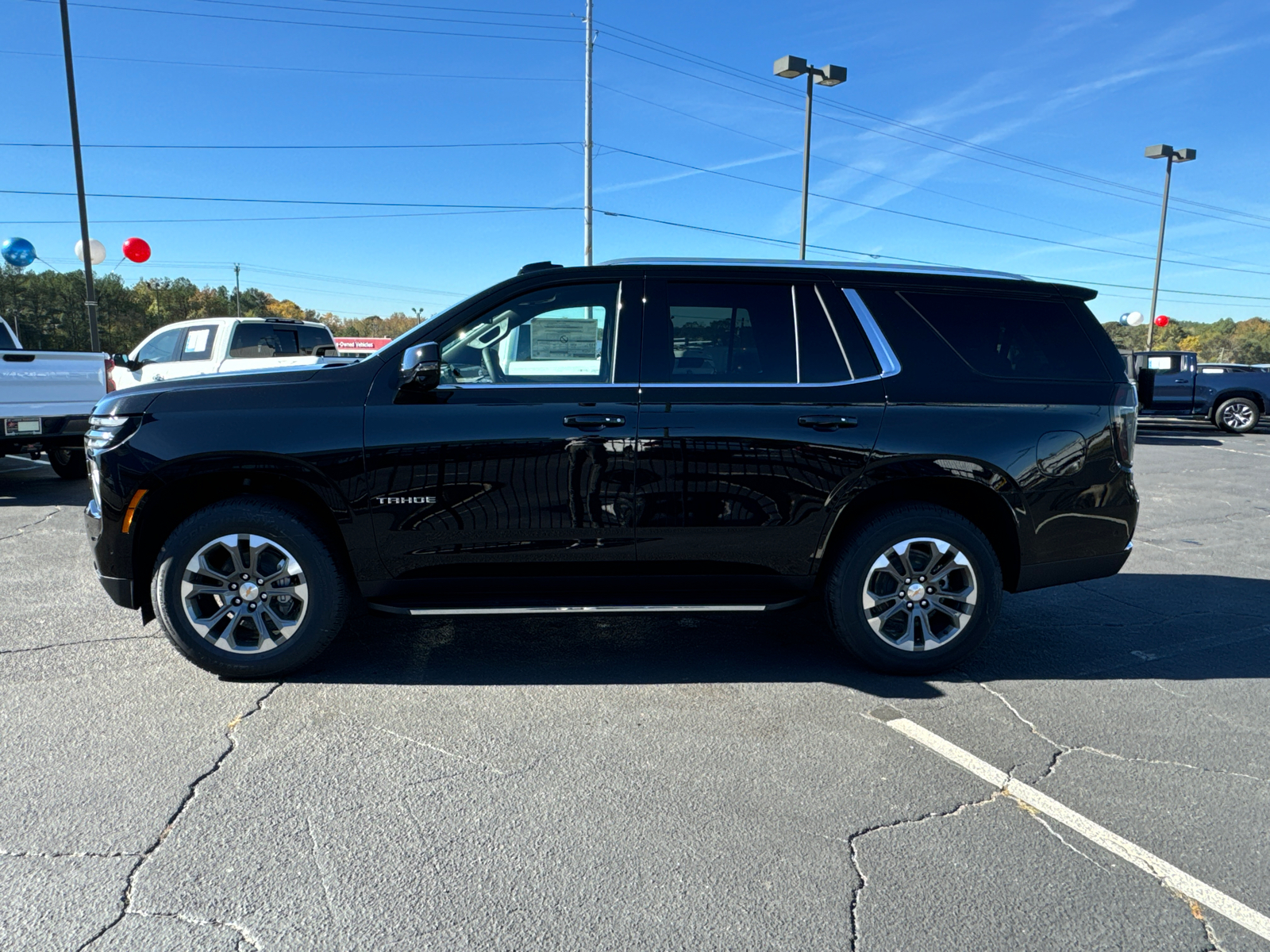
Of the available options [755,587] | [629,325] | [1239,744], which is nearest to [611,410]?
[629,325]

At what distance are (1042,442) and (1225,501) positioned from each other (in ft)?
23.9

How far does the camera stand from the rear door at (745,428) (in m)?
3.76

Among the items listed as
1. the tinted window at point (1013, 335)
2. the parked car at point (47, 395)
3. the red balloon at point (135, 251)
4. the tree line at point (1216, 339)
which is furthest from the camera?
the tree line at point (1216, 339)

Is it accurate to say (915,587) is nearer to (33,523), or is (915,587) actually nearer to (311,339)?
(33,523)

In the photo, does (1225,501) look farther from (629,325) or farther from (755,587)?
(629,325)

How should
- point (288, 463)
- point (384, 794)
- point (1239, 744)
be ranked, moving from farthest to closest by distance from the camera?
point (288, 463) → point (1239, 744) → point (384, 794)

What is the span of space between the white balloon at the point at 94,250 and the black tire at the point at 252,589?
17723mm

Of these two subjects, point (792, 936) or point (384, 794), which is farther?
point (384, 794)

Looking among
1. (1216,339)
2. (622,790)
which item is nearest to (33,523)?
(622,790)

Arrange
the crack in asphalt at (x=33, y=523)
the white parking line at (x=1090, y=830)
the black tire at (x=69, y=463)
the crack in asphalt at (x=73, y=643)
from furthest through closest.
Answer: the black tire at (x=69, y=463) → the crack in asphalt at (x=33, y=523) → the crack in asphalt at (x=73, y=643) → the white parking line at (x=1090, y=830)

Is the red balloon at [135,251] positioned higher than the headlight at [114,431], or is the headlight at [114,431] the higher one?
the red balloon at [135,251]

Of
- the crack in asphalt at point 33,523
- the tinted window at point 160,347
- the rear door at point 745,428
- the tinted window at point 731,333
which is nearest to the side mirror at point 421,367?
the rear door at point 745,428

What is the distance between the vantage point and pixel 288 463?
12.0ft

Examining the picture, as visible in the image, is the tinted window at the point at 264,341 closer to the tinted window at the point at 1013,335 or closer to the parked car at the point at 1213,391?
the tinted window at the point at 1013,335
